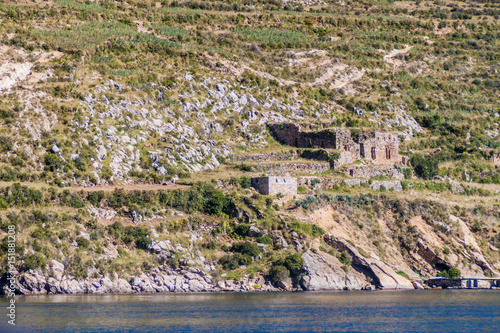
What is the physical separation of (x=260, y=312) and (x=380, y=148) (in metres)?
37.1

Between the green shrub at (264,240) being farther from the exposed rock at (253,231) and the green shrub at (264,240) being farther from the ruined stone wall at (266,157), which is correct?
the ruined stone wall at (266,157)

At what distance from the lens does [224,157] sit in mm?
83062

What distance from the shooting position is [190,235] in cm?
7062

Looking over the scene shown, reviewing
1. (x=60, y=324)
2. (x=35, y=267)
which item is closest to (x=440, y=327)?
(x=60, y=324)

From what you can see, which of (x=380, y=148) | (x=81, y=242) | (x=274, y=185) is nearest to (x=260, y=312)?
(x=81, y=242)

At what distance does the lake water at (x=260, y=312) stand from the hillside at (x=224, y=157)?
144 inches

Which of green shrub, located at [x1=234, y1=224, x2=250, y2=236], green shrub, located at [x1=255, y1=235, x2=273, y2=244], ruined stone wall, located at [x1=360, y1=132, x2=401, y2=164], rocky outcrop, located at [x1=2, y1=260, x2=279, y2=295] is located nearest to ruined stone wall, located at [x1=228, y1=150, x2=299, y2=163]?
ruined stone wall, located at [x1=360, y1=132, x2=401, y2=164]

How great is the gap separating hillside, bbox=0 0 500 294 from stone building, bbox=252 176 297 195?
1.16m

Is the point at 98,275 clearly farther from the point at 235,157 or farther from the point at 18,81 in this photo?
the point at 18,81

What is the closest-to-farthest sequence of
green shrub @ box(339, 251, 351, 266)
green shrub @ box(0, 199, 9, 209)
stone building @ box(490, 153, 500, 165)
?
green shrub @ box(0, 199, 9, 209), green shrub @ box(339, 251, 351, 266), stone building @ box(490, 153, 500, 165)

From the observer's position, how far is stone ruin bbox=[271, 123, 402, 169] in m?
86.7

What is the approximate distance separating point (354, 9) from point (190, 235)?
288 feet

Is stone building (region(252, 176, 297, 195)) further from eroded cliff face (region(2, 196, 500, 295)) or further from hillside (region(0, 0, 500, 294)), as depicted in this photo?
eroded cliff face (region(2, 196, 500, 295))

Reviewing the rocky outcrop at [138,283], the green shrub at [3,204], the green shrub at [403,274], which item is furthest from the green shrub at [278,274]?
the green shrub at [3,204]
